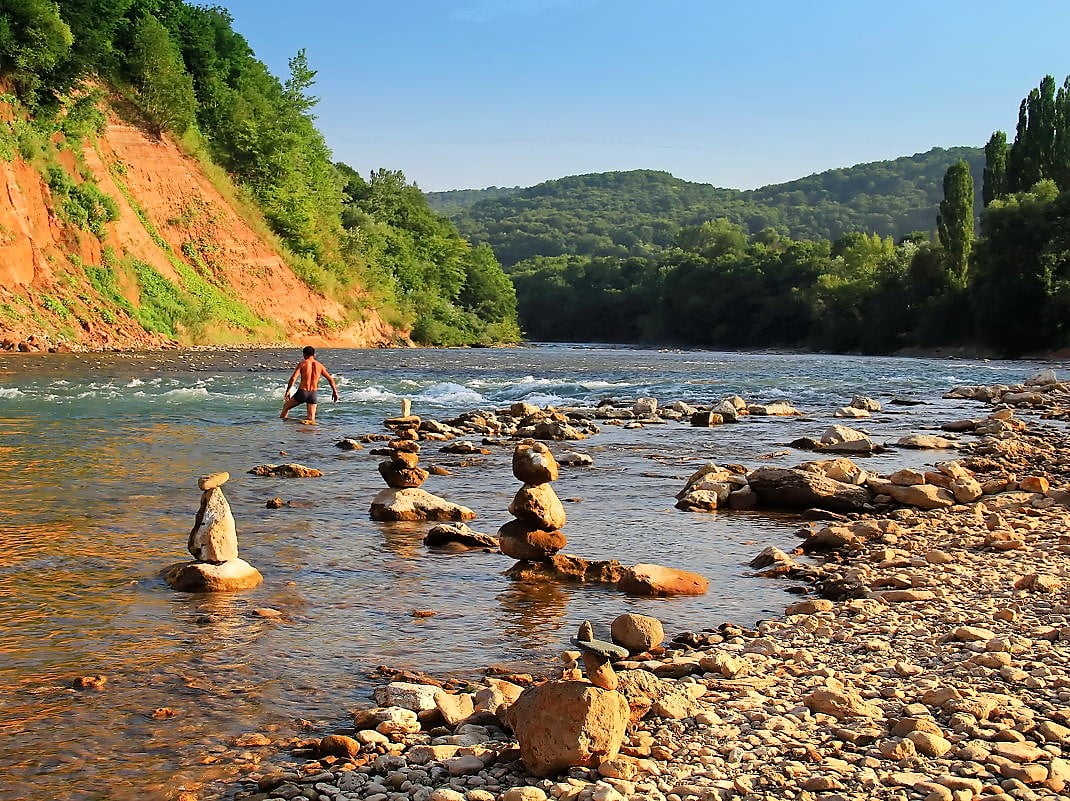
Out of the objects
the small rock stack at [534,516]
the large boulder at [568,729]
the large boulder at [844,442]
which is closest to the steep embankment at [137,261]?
the large boulder at [844,442]

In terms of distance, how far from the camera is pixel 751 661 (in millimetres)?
5500

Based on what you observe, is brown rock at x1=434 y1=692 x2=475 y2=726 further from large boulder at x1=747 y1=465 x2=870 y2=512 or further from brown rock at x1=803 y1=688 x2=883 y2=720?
large boulder at x1=747 y1=465 x2=870 y2=512

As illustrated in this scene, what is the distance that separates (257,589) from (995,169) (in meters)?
74.6

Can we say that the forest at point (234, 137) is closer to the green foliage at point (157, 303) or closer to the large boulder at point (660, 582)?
the green foliage at point (157, 303)

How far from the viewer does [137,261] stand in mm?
44906

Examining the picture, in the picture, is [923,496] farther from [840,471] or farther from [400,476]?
[400,476]

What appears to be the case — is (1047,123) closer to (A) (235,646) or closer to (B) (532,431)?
(B) (532,431)

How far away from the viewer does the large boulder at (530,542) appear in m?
8.13

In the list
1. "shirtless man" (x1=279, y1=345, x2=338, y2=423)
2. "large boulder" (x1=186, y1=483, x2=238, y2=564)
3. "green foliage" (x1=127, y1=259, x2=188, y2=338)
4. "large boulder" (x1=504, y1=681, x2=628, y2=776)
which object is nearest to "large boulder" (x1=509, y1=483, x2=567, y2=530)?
"large boulder" (x1=186, y1=483, x2=238, y2=564)

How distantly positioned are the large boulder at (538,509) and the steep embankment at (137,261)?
107 ft

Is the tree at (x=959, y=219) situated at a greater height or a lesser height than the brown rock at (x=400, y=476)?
greater

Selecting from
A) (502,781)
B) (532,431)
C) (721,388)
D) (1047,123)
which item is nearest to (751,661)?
(502,781)

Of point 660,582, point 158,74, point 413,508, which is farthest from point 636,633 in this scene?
point 158,74

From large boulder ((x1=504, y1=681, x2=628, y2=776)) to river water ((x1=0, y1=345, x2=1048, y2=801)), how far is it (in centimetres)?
121
